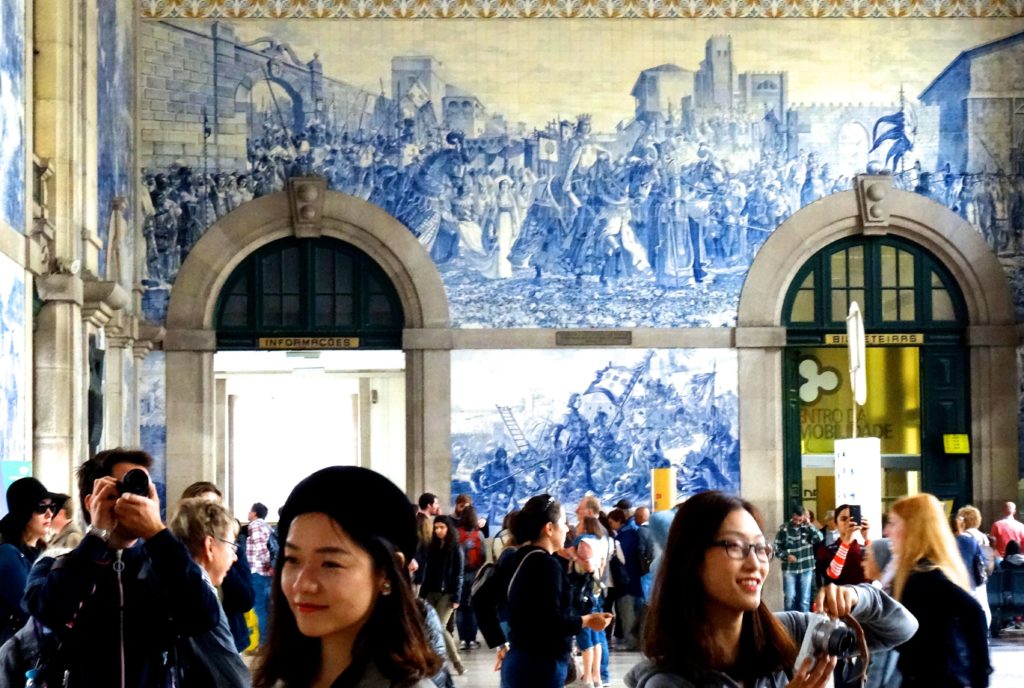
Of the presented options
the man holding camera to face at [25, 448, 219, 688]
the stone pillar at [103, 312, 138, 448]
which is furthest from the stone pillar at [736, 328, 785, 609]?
the man holding camera to face at [25, 448, 219, 688]

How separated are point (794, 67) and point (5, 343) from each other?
41.2ft

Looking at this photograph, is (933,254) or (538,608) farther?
(933,254)

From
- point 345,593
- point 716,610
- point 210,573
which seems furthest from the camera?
point 210,573

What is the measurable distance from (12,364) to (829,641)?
12614mm

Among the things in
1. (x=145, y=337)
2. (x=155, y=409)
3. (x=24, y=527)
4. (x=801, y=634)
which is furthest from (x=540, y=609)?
(x=155, y=409)

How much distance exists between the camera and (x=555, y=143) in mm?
23312

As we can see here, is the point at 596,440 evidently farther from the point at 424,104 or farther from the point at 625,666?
the point at 625,666

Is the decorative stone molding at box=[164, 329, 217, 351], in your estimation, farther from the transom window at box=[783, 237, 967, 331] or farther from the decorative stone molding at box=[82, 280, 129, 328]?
the transom window at box=[783, 237, 967, 331]

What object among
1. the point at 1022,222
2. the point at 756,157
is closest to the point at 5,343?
the point at 756,157

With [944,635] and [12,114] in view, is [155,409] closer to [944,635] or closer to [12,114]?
[12,114]

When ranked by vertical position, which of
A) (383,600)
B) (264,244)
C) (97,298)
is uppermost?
(264,244)

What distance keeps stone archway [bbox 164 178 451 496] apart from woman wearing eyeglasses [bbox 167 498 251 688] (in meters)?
16.8

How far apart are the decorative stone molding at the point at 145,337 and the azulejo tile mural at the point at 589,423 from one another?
384 cm

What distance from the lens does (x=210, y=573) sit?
18.4 feet
